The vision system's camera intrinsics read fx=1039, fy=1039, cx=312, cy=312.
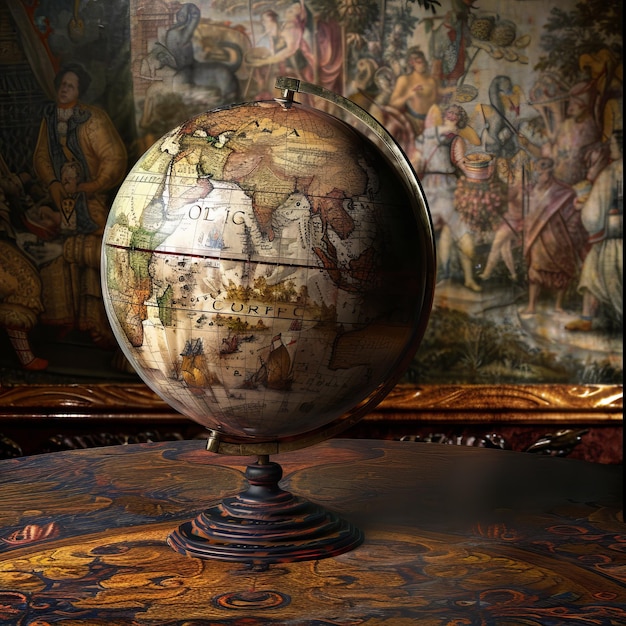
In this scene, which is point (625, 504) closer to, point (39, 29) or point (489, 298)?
point (489, 298)

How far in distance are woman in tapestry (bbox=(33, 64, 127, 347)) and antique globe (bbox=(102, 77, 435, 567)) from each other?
2596 millimetres

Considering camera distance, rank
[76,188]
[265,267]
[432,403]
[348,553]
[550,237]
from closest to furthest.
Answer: [265,267], [348,553], [76,188], [432,403], [550,237]

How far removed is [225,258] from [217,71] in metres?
2.91

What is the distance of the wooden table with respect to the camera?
5.01 ft

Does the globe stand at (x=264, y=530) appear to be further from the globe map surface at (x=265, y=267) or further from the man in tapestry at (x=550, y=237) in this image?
the man in tapestry at (x=550, y=237)

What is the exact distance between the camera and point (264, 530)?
1870 mm

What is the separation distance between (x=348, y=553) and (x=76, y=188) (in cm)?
297

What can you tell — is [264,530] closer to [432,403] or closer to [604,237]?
[432,403]

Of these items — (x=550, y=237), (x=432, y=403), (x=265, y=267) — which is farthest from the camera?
(x=550, y=237)

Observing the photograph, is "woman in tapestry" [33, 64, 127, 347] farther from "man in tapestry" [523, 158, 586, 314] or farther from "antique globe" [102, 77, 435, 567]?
"antique globe" [102, 77, 435, 567]

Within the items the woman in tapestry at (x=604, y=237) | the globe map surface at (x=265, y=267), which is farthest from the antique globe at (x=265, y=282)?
the woman in tapestry at (x=604, y=237)

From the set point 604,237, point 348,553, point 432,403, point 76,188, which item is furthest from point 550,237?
point 348,553

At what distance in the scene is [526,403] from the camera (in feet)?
15.3

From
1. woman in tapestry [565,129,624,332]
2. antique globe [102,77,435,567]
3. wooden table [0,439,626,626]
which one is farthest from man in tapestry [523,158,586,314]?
antique globe [102,77,435,567]
